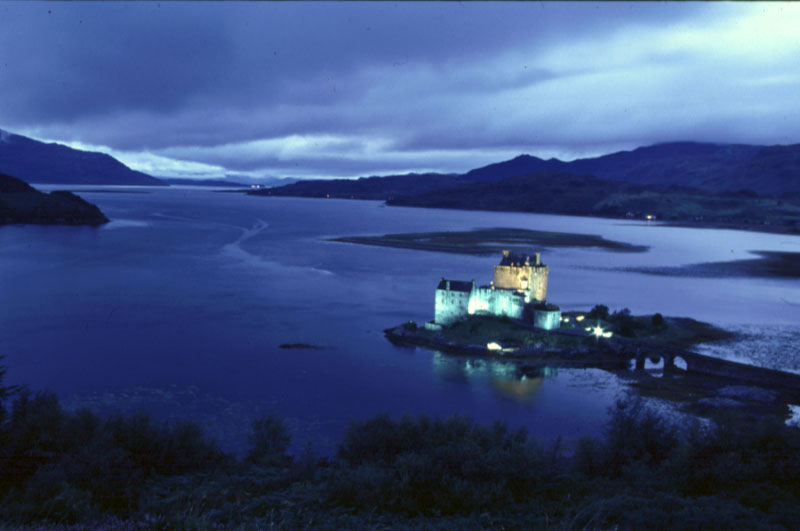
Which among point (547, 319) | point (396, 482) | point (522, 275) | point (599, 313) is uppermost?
point (522, 275)

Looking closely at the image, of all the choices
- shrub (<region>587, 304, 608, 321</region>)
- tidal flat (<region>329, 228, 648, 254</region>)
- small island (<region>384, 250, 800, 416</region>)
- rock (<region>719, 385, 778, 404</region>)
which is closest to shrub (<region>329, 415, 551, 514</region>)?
small island (<region>384, 250, 800, 416</region>)

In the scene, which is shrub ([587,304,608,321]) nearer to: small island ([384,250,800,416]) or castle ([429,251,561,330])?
small island ([384,250,800,416])

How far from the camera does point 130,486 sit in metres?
11.7

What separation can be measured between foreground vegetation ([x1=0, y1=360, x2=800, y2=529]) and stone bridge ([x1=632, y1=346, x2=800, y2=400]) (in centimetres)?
2349

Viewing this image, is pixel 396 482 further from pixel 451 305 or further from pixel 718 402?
pixel 451 305

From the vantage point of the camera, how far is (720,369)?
3831cm

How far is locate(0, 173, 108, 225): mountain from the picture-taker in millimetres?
135375

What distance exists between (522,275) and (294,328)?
19.9 m

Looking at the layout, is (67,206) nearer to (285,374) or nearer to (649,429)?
(285,374)

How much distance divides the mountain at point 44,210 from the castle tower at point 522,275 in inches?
4666

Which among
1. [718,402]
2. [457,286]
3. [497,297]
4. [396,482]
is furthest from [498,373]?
[396,482]

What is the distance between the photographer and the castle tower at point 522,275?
50312mm

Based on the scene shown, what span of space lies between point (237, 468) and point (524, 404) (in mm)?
21931

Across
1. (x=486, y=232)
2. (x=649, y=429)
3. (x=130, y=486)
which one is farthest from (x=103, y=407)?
(x=486, y=232)
